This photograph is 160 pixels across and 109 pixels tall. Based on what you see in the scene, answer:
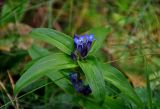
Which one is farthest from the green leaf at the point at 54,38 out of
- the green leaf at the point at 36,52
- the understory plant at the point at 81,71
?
the green leaf at the point at 36,52

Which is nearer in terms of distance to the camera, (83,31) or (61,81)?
(61,81)

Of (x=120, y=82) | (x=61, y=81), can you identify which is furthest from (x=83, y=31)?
(x=120, y=82)

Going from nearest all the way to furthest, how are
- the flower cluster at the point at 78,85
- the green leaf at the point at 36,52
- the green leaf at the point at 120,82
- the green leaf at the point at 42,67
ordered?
the green leaf at the point at 42,67 → the green leaf at the point at 120,82 → the flower cluster at the point at 78,85 → the green leaf at the point at 36,52

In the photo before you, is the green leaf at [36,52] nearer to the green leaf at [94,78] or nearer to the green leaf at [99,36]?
the green leaf at [99,36]

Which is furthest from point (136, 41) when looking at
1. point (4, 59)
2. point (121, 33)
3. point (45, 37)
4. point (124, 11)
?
point (45, 37)

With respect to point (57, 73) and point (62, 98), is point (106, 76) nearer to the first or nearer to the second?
point (57, 73)

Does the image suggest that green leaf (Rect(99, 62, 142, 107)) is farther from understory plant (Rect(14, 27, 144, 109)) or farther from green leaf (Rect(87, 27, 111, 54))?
green leaf (Rect(87, 27, 111, 54))

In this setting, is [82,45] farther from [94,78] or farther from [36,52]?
[36,52]
